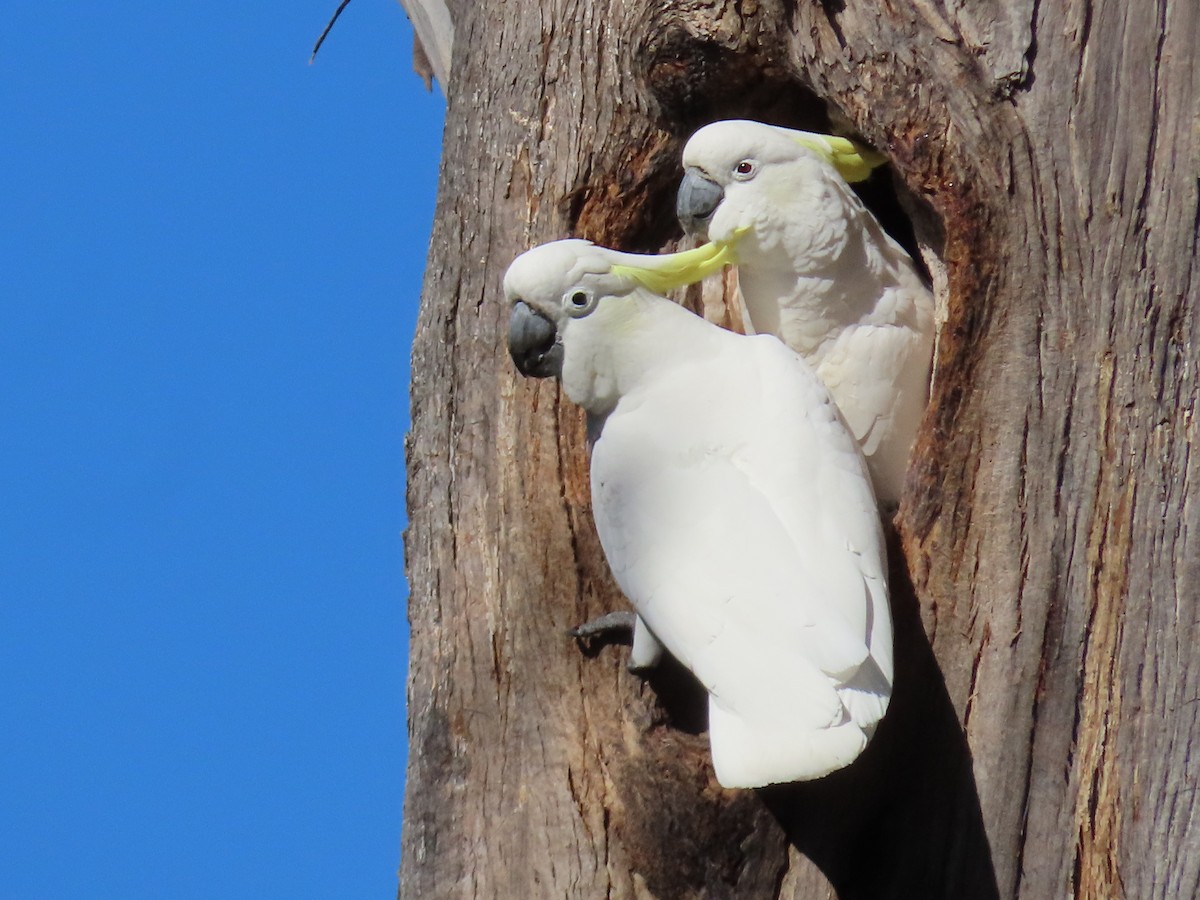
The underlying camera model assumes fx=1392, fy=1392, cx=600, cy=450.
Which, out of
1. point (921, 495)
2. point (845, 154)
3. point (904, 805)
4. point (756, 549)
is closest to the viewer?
point (756, 549)

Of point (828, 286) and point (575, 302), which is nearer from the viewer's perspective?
point (575, 302)

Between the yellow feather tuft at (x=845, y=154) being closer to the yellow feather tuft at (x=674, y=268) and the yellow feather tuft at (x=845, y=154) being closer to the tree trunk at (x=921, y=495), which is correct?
the tree trunk at (x=921, y=495)

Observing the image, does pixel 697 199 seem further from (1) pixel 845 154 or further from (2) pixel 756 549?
(2) pixel 756 549

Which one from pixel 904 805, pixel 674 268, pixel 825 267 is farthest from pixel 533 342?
pixel 904 805

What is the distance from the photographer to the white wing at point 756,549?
65.3 inches

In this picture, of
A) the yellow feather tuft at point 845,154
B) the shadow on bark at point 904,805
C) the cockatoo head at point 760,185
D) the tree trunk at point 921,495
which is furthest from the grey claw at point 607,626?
the yellow feather tuft at point 845,154

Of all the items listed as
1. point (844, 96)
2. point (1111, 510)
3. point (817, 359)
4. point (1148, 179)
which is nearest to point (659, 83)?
point (844, 96)

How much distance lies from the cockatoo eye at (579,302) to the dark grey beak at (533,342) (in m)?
0.04

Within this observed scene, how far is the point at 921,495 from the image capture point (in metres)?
1.95

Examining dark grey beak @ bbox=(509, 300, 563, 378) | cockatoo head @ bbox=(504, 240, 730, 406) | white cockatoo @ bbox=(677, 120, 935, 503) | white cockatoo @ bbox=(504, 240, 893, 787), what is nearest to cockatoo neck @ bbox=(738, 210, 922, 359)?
white cockatoo @ bbox=(677, 120, 935, 503)

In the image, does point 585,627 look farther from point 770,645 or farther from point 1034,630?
point 1034,630

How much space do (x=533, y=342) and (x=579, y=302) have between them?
0.29 ft

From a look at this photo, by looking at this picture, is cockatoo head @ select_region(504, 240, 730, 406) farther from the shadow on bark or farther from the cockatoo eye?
the shadow on bark

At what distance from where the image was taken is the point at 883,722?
201 centimetres
